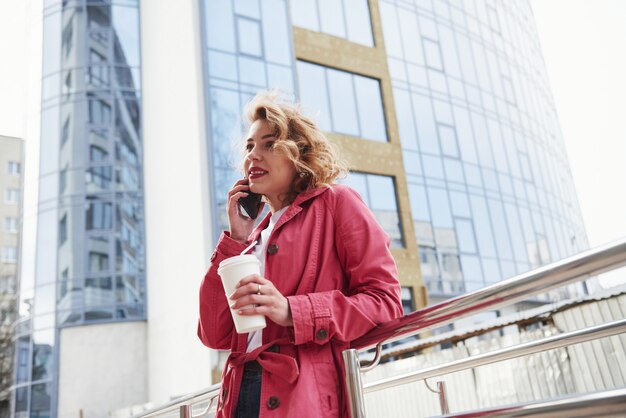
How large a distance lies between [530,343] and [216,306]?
94 cm

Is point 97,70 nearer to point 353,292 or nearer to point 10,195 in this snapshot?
point 10,195

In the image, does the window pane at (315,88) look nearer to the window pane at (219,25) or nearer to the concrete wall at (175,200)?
the window pane at (219,25)

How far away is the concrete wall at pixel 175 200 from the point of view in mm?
14055

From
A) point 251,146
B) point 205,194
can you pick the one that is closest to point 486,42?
point 205,194

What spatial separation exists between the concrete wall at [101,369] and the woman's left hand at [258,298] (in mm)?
15582

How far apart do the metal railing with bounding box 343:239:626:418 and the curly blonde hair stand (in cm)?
51

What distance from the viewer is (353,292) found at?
5.21 ft

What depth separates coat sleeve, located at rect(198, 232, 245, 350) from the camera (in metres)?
1.78

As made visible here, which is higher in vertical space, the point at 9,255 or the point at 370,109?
the point at 370,109

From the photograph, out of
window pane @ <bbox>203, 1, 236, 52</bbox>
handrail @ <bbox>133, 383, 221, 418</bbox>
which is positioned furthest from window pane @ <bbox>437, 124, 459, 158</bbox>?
handrail @ <bbox>133, 383, 221, 418</bbox>

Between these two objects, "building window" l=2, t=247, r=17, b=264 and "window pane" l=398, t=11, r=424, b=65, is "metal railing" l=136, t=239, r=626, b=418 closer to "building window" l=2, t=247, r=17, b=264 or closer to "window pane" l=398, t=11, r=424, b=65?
"window pane" l=398, t=11, r=424, b=65

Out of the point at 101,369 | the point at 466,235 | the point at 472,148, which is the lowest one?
the point at 101,369

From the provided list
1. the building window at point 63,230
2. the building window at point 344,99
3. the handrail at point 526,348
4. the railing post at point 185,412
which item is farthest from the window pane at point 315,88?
the handrail at point 526,348

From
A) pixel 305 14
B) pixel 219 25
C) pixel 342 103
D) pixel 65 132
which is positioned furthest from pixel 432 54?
pixel 65 132
